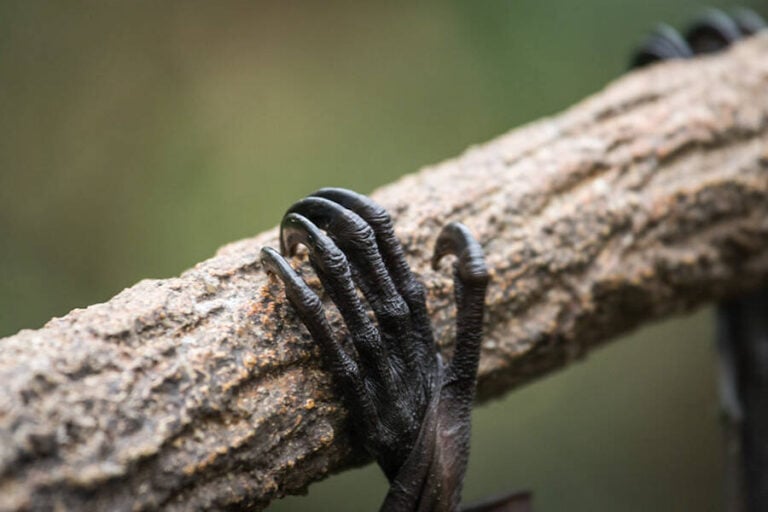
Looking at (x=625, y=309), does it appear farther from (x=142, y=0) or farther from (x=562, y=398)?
(x=142, y=0)

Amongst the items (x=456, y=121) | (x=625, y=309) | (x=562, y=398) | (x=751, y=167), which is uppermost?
(x=456, y=121)

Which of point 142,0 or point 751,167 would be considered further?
point 142,0

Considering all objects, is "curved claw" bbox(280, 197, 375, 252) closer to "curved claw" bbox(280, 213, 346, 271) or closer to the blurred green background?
"curved claw" bbox(280, 213, 346, 271)

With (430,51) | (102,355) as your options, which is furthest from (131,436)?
(430,51)

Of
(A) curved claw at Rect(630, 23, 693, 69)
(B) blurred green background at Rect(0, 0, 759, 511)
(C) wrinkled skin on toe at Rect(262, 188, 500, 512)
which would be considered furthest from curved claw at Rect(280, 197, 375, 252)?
(B) blurred green background at Rect(0, 0, 759, 511)

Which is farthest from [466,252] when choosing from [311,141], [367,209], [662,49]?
[311,141]

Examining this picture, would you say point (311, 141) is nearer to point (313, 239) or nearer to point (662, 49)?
point (662, 49)

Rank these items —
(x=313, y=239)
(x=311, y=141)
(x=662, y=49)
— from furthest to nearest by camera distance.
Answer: (x=311, y=141), (x=662, y=49), (x=313, y=239)
